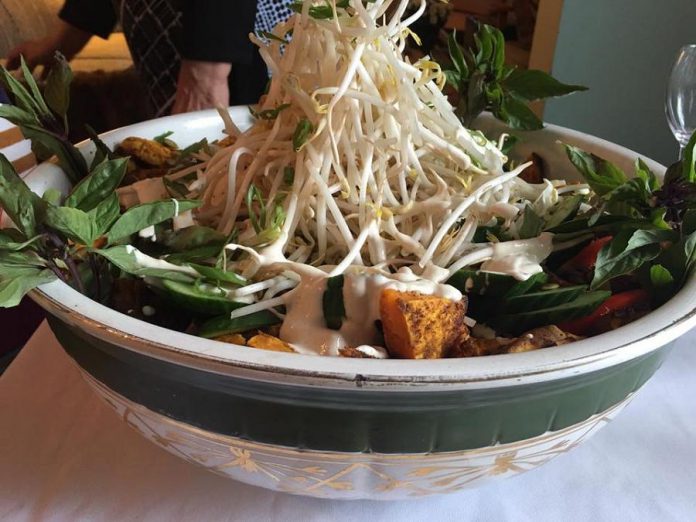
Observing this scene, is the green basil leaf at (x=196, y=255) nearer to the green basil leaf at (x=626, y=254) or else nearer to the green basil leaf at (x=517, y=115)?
the green basil leaf at (x=626, y=254)

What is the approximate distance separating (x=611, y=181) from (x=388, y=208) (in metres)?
0.20

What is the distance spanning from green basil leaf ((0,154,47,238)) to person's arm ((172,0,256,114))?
3.00ft

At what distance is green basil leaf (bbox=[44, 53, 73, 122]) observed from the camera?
697 mm

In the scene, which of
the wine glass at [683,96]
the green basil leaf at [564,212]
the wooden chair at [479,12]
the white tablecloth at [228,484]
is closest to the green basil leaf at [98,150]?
the white tablecloth at [228,484]

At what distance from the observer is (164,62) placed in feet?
5.10

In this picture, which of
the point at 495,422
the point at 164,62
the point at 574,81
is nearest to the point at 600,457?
the point at 495,422

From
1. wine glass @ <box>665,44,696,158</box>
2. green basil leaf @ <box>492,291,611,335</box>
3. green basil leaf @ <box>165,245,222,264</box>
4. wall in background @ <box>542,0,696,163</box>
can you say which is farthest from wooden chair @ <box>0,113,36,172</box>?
wall in background @ <box>542,0,696,163</box>

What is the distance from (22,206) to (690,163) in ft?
1.65

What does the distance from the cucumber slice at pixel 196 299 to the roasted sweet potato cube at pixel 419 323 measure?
13 cm

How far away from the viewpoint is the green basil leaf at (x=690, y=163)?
535 millimetres

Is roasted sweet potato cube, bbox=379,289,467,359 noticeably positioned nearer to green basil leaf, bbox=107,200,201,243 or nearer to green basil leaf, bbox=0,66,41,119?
green basil leaf, bbox=107,200,201,243

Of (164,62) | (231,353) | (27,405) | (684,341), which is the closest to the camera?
(231,353)

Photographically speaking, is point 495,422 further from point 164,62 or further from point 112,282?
point 164,62

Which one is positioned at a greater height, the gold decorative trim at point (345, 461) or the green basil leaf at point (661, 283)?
the green basil leaf at point (661, 283)
